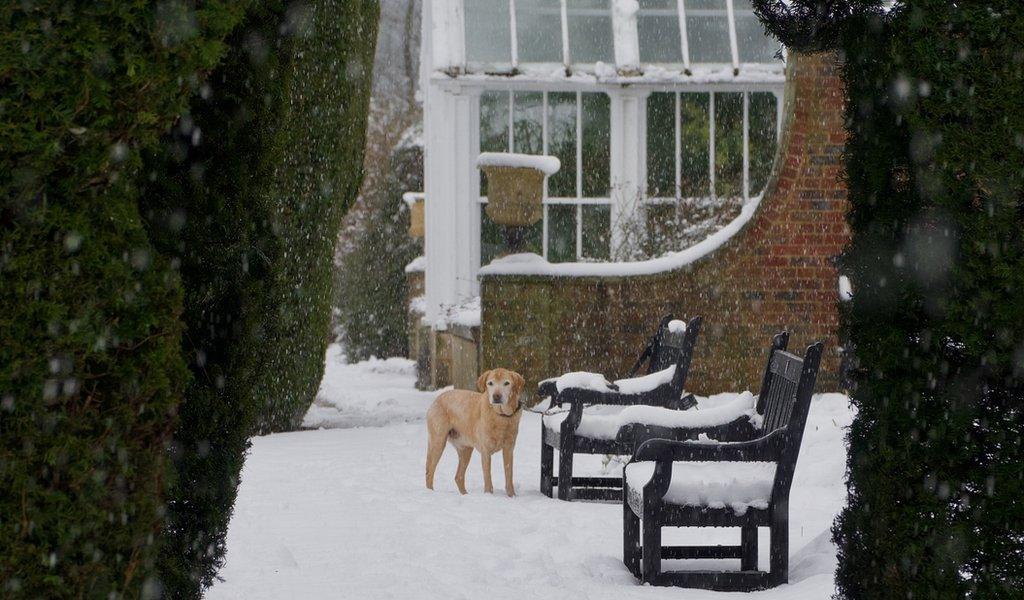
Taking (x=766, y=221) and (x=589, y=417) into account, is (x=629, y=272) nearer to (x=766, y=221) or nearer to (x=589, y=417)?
(x=766, y=221)

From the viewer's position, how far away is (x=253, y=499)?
7.58 metres

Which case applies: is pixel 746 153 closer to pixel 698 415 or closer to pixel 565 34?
pixel 565 34

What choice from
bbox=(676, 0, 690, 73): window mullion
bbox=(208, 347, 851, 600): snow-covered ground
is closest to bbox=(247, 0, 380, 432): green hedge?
bbox=(208, 347, 851, 600): snow-covered ground

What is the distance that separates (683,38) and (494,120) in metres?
2.25

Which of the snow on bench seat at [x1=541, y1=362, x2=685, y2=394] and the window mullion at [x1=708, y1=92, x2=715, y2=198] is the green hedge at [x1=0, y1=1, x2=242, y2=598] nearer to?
the snow on bench seat at [x1=541, y1=362, x2=685, y2=394]

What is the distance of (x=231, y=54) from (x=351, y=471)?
17.1 ft

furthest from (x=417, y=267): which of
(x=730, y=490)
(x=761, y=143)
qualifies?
(x=730, y=490)

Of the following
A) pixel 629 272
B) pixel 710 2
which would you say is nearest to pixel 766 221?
pixel 629 272

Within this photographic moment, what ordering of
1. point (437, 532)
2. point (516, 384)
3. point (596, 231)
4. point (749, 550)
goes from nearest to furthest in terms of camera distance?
point (749, 550) < point (437, 532) < point (516, 384) < point (596, 231)

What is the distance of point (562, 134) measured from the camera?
13.5 metres

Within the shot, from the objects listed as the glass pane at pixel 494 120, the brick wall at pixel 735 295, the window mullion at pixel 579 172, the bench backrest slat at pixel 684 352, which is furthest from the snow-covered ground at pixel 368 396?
the bench backrest slat at pixel 684 352

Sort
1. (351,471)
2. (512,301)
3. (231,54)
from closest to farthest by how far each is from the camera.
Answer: (231,54)
(351,471)
(512,301)

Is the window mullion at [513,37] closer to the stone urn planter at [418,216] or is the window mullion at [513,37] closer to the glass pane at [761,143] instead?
the glass pane at [761,143]

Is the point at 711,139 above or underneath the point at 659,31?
underneath
